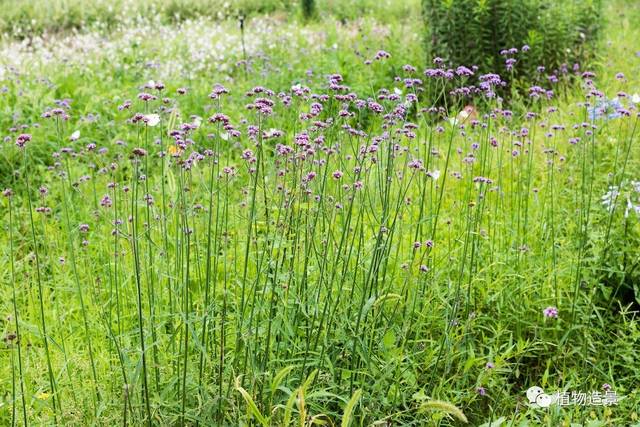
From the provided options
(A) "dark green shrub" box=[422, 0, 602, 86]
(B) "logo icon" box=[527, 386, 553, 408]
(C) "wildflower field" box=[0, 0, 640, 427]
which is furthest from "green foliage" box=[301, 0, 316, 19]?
(B) "logo icon" box=[527, 386, 553, 408]

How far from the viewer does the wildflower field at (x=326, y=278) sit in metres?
2.18

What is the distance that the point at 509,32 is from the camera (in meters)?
6.18

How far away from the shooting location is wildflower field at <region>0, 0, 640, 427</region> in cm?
218

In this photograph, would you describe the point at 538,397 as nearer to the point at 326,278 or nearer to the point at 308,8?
the point at 326,278

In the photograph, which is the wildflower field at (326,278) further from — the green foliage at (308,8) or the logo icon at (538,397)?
the green foliage at (308,8)

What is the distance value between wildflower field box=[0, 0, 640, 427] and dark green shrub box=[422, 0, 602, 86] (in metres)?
0.95

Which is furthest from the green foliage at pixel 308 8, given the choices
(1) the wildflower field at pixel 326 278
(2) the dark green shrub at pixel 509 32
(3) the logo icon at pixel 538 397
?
(3) the logo icon at pixel 538 397

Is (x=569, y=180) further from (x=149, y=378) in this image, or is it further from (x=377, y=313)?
(x=149, y=378)

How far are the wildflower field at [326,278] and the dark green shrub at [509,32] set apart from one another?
95 centimetres

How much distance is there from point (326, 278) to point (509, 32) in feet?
14.5

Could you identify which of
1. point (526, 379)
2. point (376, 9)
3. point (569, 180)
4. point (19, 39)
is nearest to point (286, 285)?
point (526, 379)

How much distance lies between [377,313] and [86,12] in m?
10.9

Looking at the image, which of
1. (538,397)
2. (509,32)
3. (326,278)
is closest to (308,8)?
(509,32)

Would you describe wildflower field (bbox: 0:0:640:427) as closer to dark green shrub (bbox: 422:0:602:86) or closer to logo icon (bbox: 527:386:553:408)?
logo icon (bbox: 527:386:553:408)
